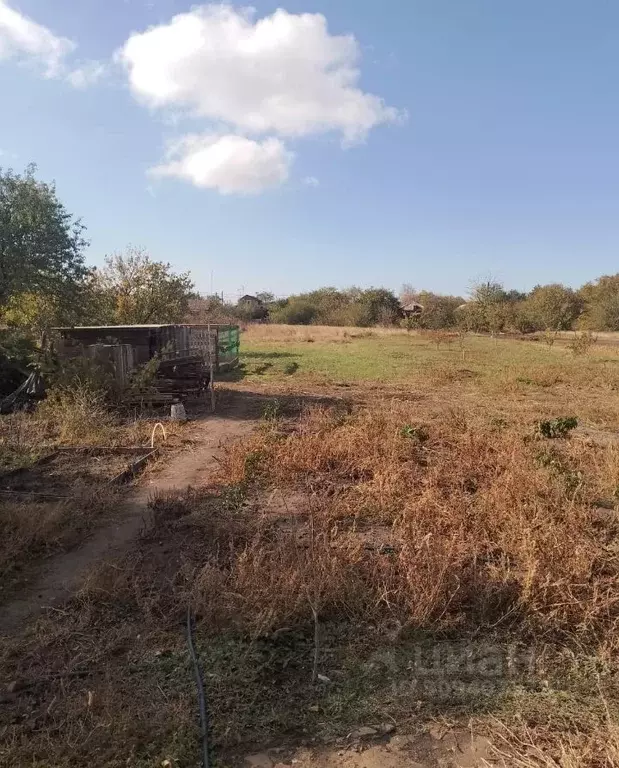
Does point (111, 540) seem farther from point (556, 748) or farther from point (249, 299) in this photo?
point (249, 299)

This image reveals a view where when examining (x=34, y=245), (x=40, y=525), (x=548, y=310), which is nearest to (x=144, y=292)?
(x=34, y=245)

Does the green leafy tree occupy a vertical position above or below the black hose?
above

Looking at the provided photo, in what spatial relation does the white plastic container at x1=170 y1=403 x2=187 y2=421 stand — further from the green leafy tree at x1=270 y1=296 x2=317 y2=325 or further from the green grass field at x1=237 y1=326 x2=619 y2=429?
the green leafy tree at x1=270 y1=296 x2=317 y2=325

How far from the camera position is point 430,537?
4.69m

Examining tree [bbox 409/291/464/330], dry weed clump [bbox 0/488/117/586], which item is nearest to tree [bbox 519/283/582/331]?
tree [bbox 409/291/464/330]

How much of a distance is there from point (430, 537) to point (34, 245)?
15.8 meters

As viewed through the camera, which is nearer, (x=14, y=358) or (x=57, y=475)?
(x=57, y=475)

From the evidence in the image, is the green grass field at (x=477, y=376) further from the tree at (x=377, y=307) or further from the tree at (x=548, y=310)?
the tree at (x=377, y=307)

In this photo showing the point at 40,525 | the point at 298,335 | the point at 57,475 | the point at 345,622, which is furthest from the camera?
the point at 298,335

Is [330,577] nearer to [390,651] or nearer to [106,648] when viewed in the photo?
[390,651]

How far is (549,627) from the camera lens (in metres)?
3.67

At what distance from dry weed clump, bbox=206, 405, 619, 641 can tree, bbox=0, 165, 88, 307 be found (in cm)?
1170

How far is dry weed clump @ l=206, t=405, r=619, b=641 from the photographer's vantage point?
12.4ft

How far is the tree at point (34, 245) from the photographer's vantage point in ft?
51.1
